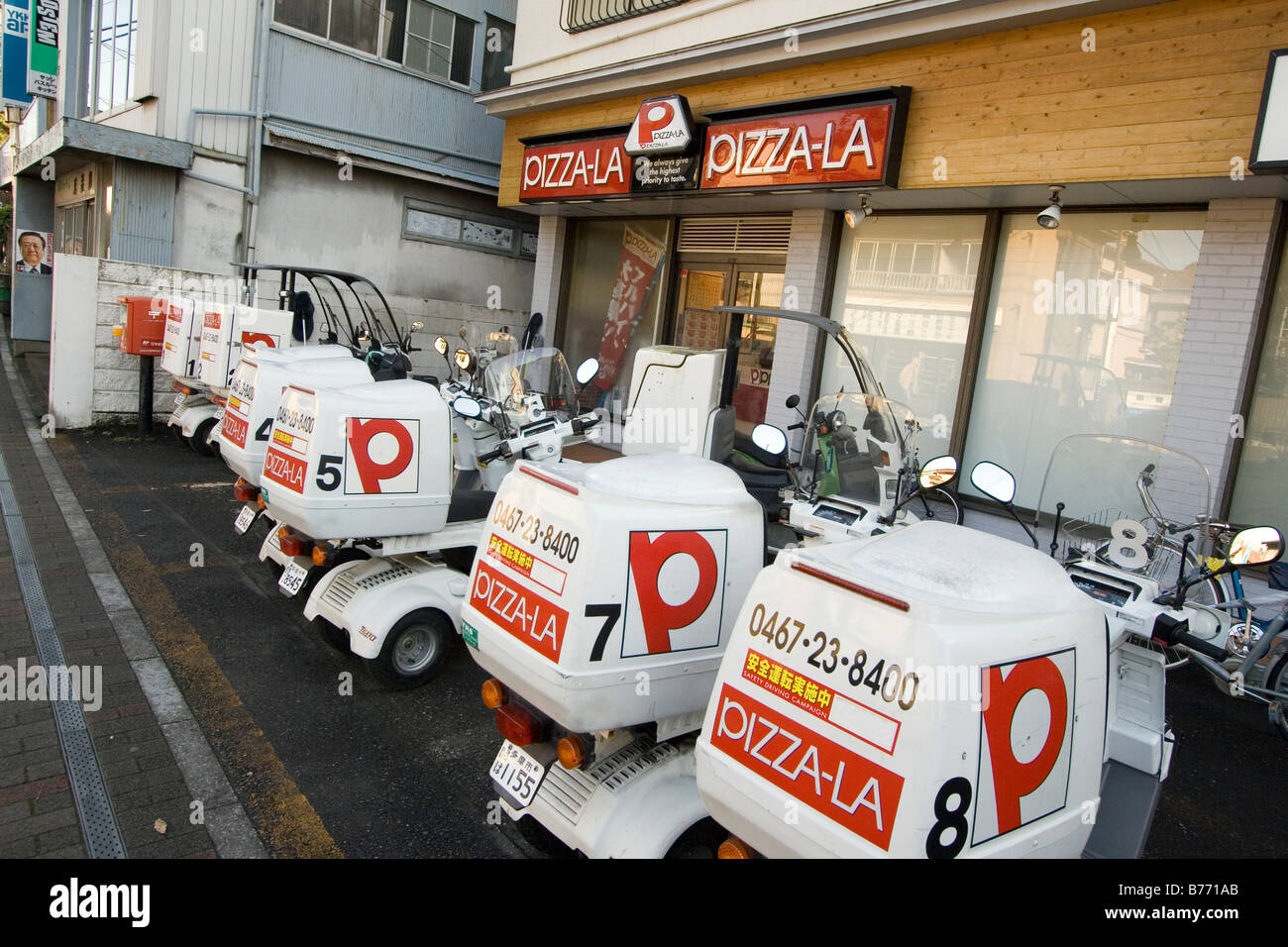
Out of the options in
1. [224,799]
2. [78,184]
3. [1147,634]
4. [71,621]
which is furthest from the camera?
[78,184]

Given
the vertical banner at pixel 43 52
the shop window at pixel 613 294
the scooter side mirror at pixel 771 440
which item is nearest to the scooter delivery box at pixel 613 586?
the scooter side mirror at pixel 771 440

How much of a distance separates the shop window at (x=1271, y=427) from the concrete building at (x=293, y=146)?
10.6 meters

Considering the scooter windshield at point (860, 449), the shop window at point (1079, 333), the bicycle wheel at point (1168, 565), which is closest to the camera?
the bicycle wheel at point (1168, 565)

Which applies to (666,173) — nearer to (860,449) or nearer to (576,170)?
(576,170)

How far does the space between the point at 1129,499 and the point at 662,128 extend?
6.91m

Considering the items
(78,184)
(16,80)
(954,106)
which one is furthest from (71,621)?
(16,80)

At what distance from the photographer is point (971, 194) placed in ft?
24.0

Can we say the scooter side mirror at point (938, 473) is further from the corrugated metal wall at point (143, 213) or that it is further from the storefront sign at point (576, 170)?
the corrugated metal wall at point (143, 213)

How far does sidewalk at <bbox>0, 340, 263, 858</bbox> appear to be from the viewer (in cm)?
316

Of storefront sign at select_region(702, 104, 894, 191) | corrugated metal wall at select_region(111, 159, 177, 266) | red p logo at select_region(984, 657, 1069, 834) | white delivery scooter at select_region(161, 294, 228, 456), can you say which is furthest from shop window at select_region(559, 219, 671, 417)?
red p logo at select_region(984, 657, 1069, 834)

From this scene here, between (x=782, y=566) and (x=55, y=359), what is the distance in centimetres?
1059

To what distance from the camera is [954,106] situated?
22.9 ft

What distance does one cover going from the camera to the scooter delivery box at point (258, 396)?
5.09 metres
